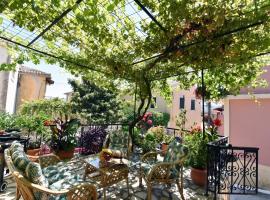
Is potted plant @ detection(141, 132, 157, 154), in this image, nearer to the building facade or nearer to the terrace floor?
the terrace floor

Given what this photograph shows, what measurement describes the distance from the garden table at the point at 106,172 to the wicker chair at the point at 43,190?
85 cm

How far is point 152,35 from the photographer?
3.34 metres

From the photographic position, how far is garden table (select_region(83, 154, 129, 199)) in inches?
118

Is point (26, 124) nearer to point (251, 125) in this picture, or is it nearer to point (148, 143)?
point (148, 143)

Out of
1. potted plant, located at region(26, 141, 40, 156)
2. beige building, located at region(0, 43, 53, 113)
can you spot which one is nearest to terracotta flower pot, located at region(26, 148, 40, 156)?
potted plant, located at region(26, 141, 40, 156)

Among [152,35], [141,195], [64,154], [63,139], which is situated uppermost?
[152,35]

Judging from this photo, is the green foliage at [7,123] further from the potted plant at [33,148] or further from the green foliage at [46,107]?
the green foliage at [46,107]

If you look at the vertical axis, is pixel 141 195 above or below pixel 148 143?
below

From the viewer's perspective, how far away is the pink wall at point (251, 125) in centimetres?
692

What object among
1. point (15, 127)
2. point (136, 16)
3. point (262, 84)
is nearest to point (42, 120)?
point (15, 127)

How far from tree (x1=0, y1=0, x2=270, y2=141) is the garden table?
213cm

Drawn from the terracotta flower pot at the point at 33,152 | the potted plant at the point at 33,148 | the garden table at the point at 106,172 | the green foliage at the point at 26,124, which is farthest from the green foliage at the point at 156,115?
the garden table at the point at 106,172

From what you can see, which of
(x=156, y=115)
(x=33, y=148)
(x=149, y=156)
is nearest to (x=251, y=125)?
(x=149, y=156)

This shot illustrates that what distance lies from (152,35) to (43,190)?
2.72 m
